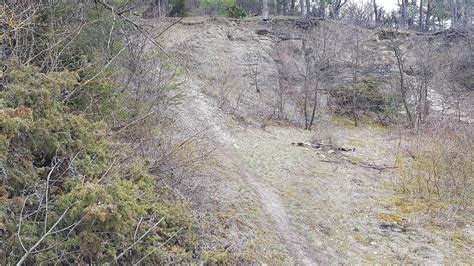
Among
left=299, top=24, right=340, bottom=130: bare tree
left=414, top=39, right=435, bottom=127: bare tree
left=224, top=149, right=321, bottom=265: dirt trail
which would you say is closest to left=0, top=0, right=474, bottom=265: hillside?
left=224, top=149, right=321, bottom=265: dirt trail

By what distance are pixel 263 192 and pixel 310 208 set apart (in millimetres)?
1275

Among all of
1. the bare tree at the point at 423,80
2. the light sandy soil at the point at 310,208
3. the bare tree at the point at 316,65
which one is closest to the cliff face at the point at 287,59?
the bare tree at the point at 316,65

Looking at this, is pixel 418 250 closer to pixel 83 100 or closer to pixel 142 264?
pixel 142 264

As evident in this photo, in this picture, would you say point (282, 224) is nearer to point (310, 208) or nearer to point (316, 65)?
point (310, 208)

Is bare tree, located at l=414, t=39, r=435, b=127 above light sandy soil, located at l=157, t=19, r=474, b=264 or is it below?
above

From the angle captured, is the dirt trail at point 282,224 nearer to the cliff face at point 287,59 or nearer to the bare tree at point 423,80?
the cliff face at point 287,59

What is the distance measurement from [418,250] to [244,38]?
22311mm

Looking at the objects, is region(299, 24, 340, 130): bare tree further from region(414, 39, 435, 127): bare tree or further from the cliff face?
region(414, 39, 435, 127): bare tree

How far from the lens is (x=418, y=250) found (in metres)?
7.18

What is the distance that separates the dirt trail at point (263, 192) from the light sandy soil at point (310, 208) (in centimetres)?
2

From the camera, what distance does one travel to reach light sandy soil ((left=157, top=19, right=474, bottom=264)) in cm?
686

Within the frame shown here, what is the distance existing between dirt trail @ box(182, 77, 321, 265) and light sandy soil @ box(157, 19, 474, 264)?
0.02 metres

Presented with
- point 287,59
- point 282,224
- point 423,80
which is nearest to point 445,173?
point 282,224

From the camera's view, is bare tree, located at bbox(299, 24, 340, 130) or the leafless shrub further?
bare tree, located at bbox(299, 24, 340, 130)
